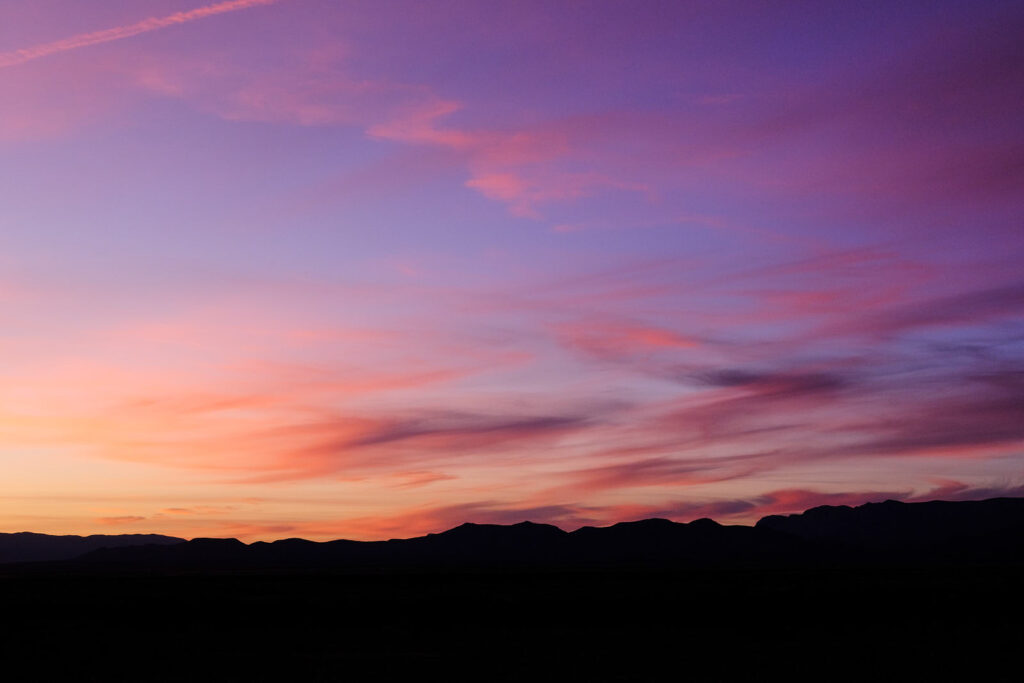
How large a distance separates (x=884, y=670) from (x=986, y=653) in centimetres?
673

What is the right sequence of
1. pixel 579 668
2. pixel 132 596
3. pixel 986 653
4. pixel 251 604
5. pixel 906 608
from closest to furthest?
pixel 579 668 → pixel 986 653 → pixel 906 608 → pixel 251 604 → pixel 132 596

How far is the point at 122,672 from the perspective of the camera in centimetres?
3538

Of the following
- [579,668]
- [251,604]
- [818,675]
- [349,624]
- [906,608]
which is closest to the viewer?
[818,675]

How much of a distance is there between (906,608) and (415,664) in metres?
40.0

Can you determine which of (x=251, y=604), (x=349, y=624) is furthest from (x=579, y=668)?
(x=251, y=604)

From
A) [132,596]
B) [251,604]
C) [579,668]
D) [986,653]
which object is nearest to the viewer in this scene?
[579,668]

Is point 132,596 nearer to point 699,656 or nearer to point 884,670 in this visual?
point 699,656

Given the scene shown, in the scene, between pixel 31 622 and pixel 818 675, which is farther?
pixel 31 622

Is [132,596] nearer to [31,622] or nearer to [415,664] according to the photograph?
[31,622]

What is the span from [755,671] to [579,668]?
18.4ft

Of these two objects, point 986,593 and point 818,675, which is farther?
point 986,593

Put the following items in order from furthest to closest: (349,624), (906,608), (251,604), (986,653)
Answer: (251,604)
(906,608)
(349,624)
(986,653)

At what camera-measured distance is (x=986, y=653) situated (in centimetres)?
3725

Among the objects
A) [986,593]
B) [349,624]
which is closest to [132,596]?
[349,624]
